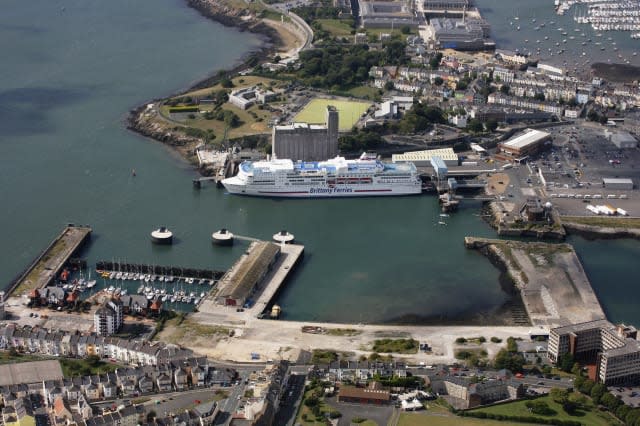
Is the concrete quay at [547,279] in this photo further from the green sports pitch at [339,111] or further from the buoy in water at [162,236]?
the green sports pitch at [339,111]

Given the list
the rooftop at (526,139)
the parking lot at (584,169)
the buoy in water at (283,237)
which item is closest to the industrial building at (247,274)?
the buoy in water at (283,237)

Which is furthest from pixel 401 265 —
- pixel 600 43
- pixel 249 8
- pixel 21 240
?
pixel 249 8

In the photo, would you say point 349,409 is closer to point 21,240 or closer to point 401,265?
point 401,265

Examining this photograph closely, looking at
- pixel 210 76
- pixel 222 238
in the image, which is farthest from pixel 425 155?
pixel 210 76

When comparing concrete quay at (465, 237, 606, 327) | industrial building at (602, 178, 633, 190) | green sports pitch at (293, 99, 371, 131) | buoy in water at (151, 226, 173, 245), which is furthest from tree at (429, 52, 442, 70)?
buoy in water at (151, 226, 173, 245)

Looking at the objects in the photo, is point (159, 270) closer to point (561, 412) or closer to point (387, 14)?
point (561, 412)

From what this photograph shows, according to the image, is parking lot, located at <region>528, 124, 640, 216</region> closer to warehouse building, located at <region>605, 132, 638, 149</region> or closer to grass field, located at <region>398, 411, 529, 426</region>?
warehouse building, located at <region>605, 132, 638, 149</region>

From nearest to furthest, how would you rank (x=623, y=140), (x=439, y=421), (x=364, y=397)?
1. (x=439, y=421)
2. (x=364, y=397)
3. (x=623, y=140)
